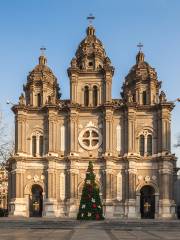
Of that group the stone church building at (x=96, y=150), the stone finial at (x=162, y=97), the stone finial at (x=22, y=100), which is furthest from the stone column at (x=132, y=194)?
the stone finial at (x=22, y=100)

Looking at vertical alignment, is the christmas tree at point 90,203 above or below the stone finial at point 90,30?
below

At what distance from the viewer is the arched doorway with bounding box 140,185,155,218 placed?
59906mm

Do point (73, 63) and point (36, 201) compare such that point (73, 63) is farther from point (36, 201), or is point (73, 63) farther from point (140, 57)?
point (36, 201)

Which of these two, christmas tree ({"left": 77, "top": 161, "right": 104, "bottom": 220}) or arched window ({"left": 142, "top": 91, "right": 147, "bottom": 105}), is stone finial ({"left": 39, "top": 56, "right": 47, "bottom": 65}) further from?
christmas tree ({"left": 77, "top": 161, "right": 104, "bottom": 220})

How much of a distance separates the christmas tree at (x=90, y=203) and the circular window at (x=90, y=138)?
374 inches

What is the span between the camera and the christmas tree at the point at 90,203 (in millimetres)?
51156

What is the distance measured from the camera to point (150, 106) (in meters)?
61.3

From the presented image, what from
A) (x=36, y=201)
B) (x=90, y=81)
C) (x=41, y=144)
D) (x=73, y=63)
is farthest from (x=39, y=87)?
(x=36, y=201)

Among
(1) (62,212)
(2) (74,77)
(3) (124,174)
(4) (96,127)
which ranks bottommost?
(1) (62,212)

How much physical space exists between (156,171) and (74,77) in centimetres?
1357

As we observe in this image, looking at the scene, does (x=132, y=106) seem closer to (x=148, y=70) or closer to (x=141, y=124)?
(x=141, y=124)

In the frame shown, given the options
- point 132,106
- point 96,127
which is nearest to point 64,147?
point 96,127

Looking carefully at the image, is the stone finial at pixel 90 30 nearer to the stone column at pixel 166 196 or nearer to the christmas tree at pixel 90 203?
the stone column at pixel 166 196

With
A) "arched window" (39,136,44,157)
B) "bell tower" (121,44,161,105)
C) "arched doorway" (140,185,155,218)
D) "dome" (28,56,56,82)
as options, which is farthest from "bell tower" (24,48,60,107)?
"arched doorway" (140,185,155,218)
